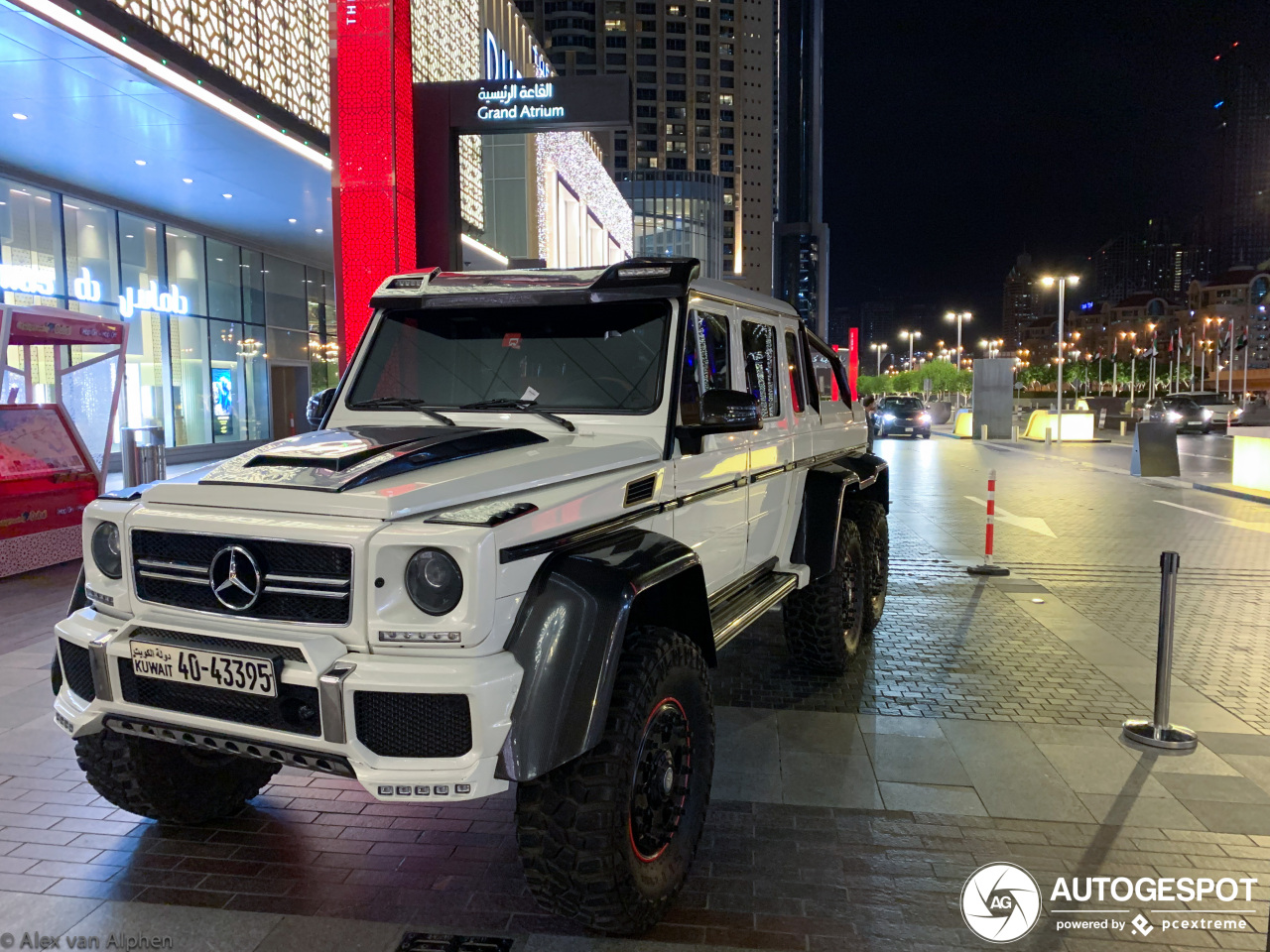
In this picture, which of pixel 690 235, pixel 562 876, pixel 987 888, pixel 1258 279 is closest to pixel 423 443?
pixel 562 876

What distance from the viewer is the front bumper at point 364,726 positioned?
249 cm

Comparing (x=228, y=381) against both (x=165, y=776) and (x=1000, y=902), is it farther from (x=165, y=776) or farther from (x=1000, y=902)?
(x=1000, y=902)

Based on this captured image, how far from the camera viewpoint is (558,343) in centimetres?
397

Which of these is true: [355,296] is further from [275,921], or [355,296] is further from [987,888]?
[987,888]

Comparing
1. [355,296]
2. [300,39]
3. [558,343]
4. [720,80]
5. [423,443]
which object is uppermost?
[720,80]

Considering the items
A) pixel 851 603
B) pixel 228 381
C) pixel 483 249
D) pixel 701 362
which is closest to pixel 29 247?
pixel 228 381

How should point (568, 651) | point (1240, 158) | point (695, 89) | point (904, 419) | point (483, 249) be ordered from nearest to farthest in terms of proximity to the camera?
point (568, 651), point (483, 249), point (904, 419), point (695, 89), point (1240, 158)

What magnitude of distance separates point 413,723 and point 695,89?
140968mm

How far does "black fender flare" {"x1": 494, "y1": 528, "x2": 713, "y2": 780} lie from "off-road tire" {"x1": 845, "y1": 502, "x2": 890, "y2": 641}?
12.2 feet

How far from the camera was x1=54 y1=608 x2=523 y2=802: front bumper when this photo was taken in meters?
2.49

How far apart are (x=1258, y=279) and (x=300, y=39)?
7158cm

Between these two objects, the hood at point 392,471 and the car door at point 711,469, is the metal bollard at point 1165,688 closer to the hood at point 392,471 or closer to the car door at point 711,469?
the car door at point 711,469

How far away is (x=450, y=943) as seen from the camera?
299 cm

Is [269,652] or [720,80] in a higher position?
[720,80]
